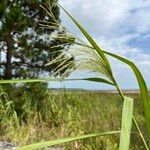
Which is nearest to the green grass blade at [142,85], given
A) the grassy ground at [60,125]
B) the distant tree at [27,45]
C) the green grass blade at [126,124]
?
the green grass blade at [126,124]

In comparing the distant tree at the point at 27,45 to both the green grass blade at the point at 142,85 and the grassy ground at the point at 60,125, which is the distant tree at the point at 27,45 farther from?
the green grass blade at the point at 142,85

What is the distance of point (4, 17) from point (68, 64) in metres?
10.1

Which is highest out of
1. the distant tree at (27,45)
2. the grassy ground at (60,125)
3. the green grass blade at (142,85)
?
the distant tree at (27,45)

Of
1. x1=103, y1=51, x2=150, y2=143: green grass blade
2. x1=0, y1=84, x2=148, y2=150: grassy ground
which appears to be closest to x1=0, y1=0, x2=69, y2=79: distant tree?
x1=0, y1=84, x2=148, y2=150: grassy ground

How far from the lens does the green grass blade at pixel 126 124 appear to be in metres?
1.83

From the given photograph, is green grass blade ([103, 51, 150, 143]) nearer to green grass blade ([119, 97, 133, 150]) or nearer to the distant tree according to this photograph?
green grass blade ([119, 97, 133, 150])

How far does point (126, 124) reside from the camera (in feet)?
6.28

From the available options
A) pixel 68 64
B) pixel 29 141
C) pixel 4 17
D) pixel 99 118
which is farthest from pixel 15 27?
pixel 68 64

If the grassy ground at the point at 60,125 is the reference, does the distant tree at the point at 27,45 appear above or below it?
above

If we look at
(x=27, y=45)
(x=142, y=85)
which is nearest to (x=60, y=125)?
(x=27, y=45)

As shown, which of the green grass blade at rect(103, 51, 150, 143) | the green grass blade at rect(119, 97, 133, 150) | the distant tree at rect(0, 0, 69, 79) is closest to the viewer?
the green grass blade at rect(119, 97, 133, 150)

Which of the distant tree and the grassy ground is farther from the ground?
the distant tree

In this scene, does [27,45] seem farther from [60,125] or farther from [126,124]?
[126,124]

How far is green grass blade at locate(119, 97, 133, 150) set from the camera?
1827 millimetres
